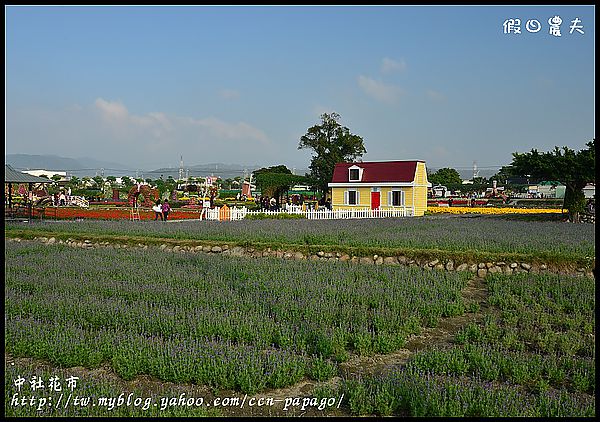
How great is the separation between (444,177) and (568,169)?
78.7 m

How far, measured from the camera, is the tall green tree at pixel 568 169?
2669 centimetres

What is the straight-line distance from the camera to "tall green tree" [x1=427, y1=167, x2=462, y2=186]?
101 meters

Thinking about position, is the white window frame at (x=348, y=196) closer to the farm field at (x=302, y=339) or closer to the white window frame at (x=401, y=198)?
the white window frame at (x=401, y=198)

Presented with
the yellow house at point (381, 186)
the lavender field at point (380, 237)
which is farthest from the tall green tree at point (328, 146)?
the lavender field at point (380, 237)

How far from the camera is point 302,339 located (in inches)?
274

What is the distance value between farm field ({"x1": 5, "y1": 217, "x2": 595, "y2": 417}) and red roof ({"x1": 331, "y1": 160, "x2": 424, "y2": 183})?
26418mm

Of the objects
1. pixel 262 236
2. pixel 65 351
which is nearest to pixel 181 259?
pixel 262 236

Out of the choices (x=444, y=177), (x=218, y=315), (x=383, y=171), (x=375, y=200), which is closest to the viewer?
(x=218, y=315)

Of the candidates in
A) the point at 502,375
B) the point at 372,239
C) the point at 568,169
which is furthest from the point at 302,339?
the point at 568,169

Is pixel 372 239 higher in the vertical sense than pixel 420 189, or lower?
lower

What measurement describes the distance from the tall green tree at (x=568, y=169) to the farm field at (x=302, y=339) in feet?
57.1

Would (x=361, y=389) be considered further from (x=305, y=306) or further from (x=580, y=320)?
(x=580, y=320)

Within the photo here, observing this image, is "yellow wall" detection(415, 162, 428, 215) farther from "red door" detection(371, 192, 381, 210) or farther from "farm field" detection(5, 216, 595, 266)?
"farm field" detection(5, 216, 595, 266)

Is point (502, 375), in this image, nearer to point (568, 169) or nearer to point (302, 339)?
point (302, 339)
